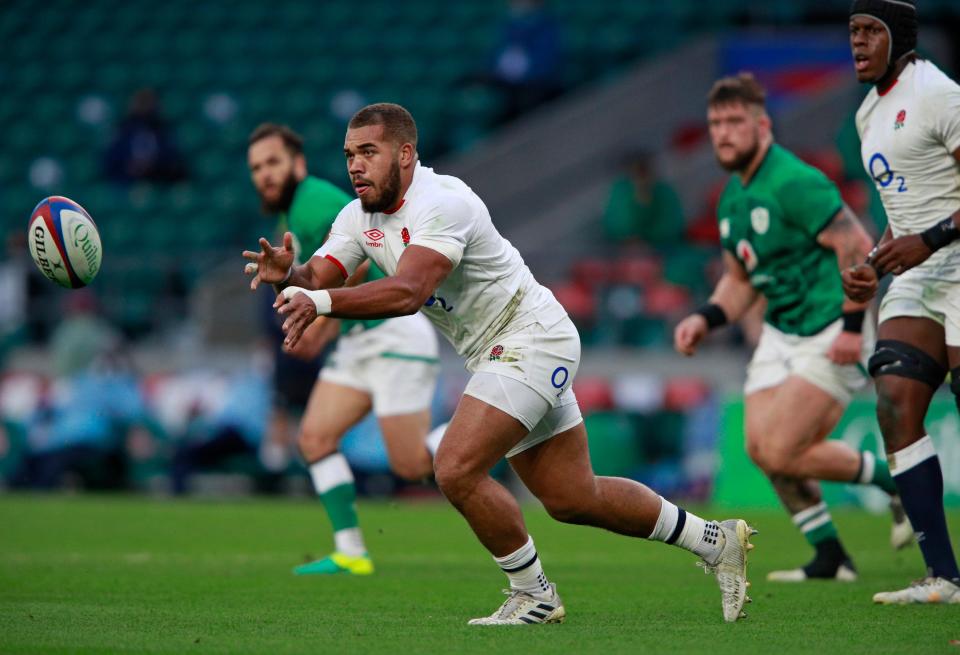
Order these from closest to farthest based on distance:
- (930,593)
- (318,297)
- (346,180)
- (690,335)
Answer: (318,297)
(930,593)
(690,335)
(346,180)

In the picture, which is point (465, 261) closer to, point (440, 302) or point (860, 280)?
point (440, 302)

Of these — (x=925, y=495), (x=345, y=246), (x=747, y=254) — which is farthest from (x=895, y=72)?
(x=345, y=246)

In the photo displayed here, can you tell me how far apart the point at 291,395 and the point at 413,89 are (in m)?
7.64

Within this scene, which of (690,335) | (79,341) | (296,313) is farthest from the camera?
(79,341)

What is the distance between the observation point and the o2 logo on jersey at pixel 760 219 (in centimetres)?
855

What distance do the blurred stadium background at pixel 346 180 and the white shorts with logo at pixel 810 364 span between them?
5317 millimetres

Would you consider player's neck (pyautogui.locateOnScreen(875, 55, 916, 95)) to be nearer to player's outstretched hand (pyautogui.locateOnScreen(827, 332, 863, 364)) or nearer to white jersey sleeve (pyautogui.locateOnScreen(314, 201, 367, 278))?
player's outstretched hand (pyautogui.locateOnScreen(827, 332, 863, 364))

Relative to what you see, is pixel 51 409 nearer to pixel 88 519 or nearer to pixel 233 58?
pixel 88 519

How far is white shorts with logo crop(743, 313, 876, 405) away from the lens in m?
8.55

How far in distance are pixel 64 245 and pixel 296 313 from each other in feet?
6.23

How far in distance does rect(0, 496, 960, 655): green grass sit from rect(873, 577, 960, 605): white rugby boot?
0.52 ft

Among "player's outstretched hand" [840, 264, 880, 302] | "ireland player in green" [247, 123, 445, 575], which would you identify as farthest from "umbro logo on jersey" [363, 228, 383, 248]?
"ireland player in green" [247, 123, 445, 575]

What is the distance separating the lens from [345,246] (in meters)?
6.73

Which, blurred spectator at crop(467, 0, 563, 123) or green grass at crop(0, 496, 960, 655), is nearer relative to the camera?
green grass at crop(0, 496, 960, 655)
